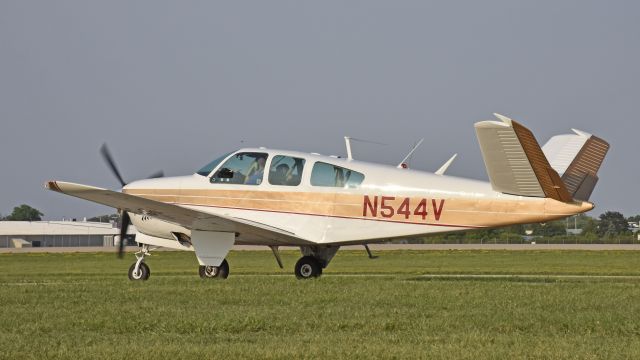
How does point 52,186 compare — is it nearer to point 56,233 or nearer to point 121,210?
point 121,210

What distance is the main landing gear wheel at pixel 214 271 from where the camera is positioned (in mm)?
22359

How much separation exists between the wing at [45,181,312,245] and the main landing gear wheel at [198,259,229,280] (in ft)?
3.63

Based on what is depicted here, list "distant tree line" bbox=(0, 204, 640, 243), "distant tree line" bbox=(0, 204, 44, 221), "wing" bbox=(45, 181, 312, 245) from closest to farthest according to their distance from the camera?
"wing" bbox=(45, 181, 312, 245) < "distant tree line" bbox=(0, 204, 640, 243) < "distant tree line" bbox=(0, 204, 44, 221)

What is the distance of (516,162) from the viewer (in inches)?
715

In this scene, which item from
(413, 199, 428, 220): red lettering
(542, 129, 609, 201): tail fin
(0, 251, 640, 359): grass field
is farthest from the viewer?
(413, 199, 428, 220): red lettering

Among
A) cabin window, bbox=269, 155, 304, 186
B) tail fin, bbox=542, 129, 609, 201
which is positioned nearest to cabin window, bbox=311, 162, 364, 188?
cabin window, bbox=269, 155, 304, 186

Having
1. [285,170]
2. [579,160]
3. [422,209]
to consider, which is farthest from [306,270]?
[579,160]

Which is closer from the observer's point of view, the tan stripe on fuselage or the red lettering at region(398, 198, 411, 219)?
the tan stripe on fuselage

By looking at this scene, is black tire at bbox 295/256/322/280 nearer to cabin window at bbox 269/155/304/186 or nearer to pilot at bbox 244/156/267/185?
cabin window at bbox 269/155/304/186

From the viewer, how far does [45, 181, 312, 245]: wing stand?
19766mm

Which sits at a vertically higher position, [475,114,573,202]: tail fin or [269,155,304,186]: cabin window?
[475,114,573,202]: tail fin

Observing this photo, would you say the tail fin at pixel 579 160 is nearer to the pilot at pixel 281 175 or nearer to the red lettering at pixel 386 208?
the red lettering at pixel 386 208

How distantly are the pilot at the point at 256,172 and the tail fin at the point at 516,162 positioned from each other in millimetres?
5042

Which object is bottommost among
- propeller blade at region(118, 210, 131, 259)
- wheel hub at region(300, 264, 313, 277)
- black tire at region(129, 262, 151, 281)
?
black tire at region(129, 262, 151, 281)
